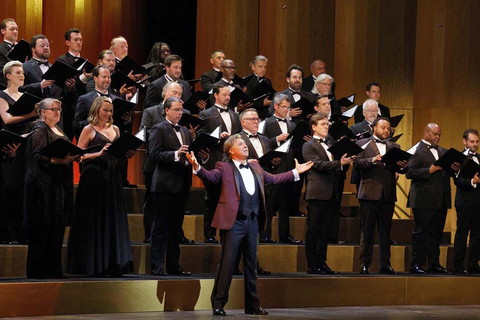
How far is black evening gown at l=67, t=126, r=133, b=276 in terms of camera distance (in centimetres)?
631

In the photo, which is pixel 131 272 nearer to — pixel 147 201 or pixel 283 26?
pixel 147 201

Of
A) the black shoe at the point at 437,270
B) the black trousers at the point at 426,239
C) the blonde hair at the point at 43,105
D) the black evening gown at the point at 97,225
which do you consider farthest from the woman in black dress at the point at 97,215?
the black shoe at the point at 437,270

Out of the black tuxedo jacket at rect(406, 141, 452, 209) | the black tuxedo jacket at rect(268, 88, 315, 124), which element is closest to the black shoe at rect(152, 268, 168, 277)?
the black tuxedo jacket at rect(268, 88, 315, 124)

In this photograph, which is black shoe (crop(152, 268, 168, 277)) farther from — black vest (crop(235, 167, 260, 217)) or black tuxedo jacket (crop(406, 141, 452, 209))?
black tuxedo jacket (crop(406, 141, 452, 209))

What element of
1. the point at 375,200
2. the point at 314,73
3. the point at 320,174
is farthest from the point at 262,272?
the point at 314,73

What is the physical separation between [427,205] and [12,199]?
3.53m

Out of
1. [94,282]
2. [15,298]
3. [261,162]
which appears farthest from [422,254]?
[15,298]

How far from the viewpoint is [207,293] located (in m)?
6.46

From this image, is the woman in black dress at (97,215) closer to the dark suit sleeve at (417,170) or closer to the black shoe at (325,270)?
the black shoe at (325,270)

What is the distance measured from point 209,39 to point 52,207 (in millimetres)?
5720

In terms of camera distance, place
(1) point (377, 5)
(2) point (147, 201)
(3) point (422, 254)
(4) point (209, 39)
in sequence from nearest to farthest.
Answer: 1. (2) point (147, 201)
2. (3) point (422, 254)
3. (1) point (377, 5)
4. (4) point (209, 39)

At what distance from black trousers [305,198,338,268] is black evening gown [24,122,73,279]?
2076mm

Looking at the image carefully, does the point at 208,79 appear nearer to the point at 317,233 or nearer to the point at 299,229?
the point at 299,229

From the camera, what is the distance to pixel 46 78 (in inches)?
258
